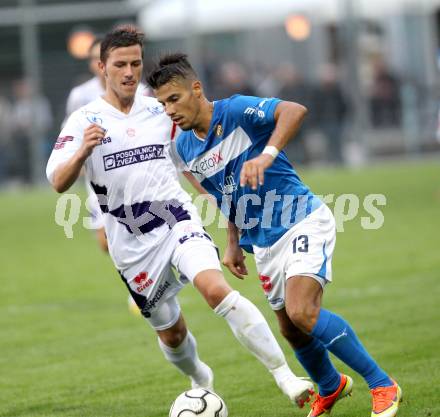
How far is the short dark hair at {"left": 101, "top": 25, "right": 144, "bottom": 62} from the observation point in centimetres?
666

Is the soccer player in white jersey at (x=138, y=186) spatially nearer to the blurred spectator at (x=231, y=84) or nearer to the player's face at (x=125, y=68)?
the player's face at (x=125, y=68)

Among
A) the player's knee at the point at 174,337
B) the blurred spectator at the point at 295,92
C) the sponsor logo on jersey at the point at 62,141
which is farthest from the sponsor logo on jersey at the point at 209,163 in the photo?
the blurred spectator at the point at 295,92

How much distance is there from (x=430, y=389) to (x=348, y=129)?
21.5 m

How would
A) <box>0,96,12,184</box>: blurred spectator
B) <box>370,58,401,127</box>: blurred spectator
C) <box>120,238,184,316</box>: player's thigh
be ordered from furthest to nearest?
<box>370,58,401,127</box>: blurred spectator → <box>0,96,12,184</box>: blurred spectator → <box>120,238,184,316</box>: player's thigh

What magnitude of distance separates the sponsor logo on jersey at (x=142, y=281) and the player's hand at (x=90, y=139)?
0.92 meters

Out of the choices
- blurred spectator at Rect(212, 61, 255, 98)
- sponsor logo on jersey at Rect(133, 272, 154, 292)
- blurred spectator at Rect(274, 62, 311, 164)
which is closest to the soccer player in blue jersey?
sponsor logo on jersey at Rect(133, 272, 154, 292)

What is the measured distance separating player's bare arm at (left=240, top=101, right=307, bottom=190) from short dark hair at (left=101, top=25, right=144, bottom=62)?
1.15 meters

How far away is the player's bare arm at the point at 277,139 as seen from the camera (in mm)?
5633

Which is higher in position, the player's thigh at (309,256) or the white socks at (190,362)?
the player's thigh at (309,256)

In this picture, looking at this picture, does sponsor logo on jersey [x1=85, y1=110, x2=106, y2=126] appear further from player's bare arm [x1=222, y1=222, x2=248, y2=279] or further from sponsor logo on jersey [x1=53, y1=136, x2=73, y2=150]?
player's bare arm [x1=222, y1=222, x2=248, y2=279]

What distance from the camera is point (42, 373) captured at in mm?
8008

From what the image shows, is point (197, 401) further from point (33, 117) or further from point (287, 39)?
point (287, 39)

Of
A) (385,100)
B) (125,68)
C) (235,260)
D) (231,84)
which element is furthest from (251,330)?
(385,100)

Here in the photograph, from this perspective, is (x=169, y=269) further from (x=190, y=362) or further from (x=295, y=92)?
(x=295, y=92)
